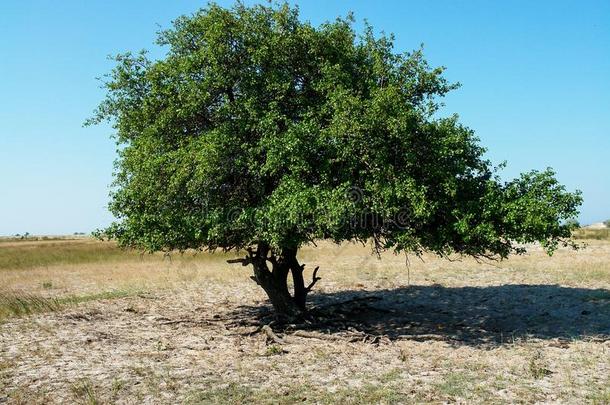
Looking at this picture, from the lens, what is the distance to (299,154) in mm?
17031

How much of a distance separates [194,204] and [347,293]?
15004mm

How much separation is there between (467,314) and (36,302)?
70.4 ft

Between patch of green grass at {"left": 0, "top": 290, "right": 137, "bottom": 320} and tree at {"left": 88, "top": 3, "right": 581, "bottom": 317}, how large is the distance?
927 centimetres

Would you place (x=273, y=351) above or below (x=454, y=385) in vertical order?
above

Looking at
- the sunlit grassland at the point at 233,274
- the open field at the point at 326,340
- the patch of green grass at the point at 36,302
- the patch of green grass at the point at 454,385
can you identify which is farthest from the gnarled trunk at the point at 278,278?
the patch of green grass at the point at 36,302

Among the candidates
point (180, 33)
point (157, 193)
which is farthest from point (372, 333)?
point (180, 33)

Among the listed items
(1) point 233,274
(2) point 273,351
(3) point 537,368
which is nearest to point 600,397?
(3) point 537,368

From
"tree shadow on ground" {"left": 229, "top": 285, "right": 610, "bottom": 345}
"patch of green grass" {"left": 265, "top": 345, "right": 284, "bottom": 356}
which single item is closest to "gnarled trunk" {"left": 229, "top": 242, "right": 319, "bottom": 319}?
"tree shadow on ground" {"left": 229, "top": 285, "right": 610, "bottom": 345}

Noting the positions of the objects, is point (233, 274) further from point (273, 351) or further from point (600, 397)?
point (600, 397)

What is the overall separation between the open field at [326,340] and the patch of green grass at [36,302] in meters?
0.10

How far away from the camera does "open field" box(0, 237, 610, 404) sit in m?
13.7

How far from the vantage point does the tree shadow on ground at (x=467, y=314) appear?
2100 cm

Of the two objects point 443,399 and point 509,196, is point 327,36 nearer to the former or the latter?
point 509,196

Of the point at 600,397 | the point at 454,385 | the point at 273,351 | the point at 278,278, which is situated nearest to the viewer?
the point at 600,397
